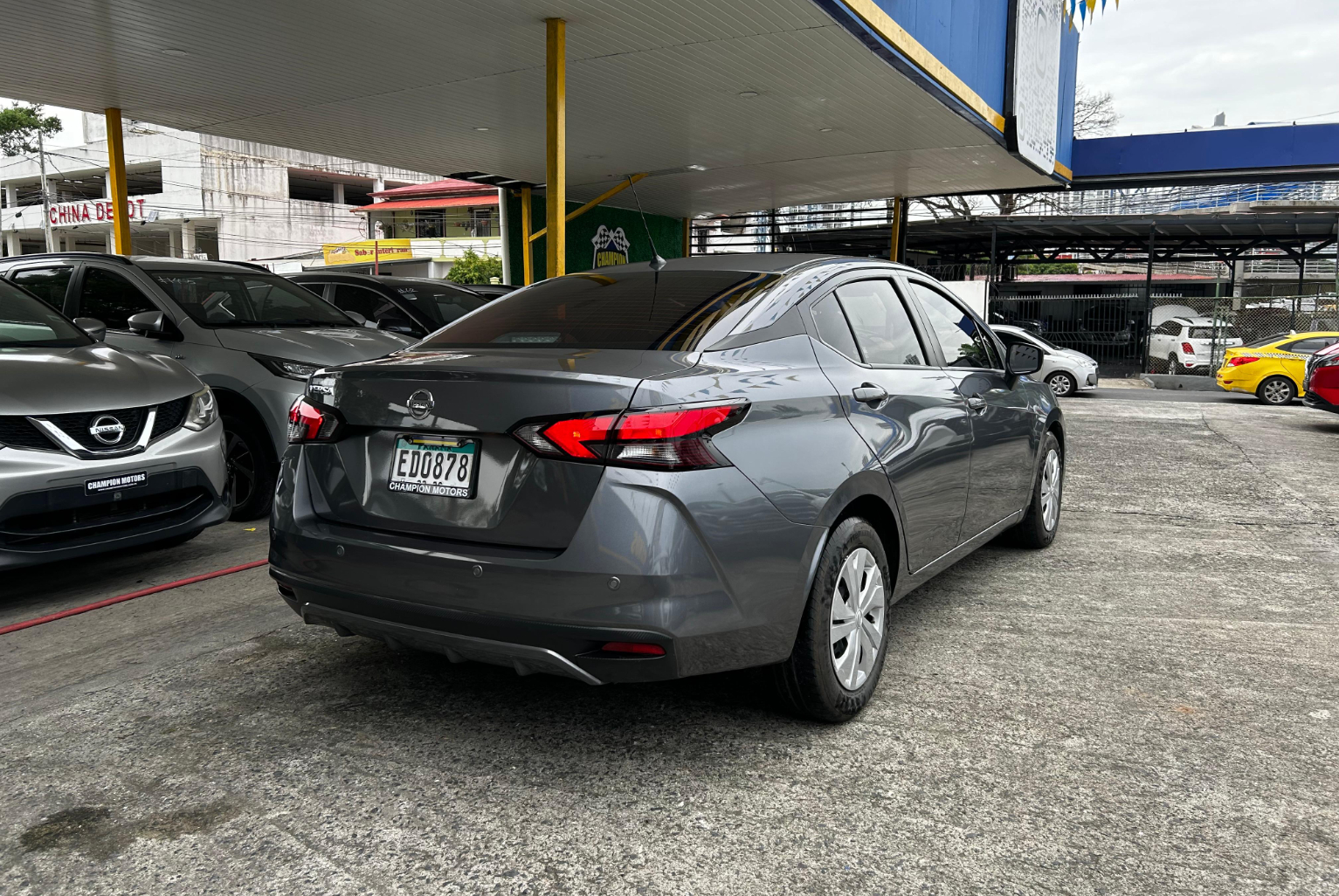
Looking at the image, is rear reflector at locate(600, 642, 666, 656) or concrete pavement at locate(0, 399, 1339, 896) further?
rear reflector at locate(600, 642, 666, 656)

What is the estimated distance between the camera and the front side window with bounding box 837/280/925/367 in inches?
148

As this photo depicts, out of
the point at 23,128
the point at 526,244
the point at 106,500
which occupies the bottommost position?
the point at 106,500

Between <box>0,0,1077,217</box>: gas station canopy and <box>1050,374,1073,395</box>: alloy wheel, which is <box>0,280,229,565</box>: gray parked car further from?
<box>1050,374,1073,395</box>: alloy wheel

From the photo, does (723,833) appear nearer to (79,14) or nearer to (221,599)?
(221,599)

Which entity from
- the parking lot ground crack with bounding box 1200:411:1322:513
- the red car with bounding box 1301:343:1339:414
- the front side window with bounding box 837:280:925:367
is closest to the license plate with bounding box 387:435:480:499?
the front side window with bounding box 837:280:925:367

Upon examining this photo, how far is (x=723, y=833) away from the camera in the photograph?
8.57ft

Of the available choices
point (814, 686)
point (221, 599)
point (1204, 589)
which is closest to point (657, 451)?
point (814, 686)

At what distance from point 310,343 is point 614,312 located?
156 inches

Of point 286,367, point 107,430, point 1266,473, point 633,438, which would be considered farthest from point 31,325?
point 1266,473

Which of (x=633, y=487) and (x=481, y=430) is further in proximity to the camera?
(x=481, y=430)

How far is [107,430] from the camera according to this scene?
485cm

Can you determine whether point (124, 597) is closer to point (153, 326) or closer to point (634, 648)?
point (153, 326)

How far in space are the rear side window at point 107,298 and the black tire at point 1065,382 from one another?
1532 centimetres

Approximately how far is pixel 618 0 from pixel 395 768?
267 inches
